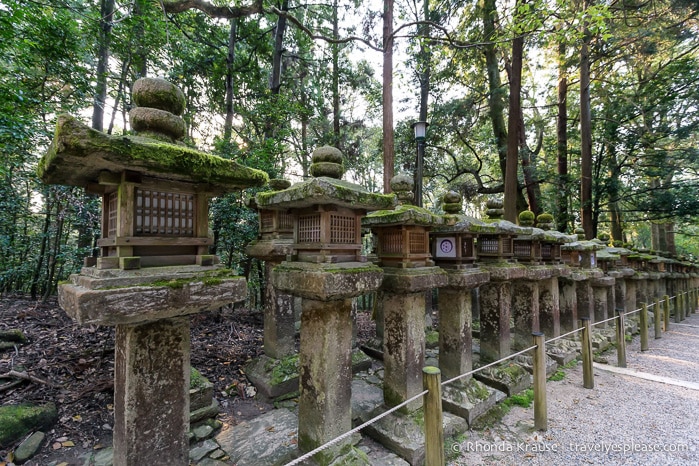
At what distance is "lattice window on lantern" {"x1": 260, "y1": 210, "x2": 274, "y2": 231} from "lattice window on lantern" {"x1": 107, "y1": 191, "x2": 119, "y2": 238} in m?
2.88

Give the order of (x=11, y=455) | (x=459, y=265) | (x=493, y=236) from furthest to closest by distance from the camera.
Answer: (x=493, y=236), (x=459, y=265), (x=11, y=455)

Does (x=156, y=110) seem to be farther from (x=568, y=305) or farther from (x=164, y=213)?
(x=568, y=305)

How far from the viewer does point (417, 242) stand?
4.04 metres

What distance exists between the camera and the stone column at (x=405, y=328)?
3.77 meters

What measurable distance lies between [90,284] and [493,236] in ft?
18.6

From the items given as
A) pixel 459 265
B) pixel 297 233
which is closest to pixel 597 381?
pixel 459 265

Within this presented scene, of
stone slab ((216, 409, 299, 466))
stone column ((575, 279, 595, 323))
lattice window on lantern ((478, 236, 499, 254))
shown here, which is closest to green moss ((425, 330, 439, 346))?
lattice window on lantern ((478, 236, 499, 254))

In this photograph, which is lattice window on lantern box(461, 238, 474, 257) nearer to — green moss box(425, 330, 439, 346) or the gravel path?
the gravel path

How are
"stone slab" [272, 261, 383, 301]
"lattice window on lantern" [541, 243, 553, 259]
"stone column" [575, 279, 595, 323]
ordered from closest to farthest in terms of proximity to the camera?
"stone slab" [272, 261, 383, 301] → "lattice window on lantern" [541, 243, 553, 259] → "stone column" [575, 279, 595, 323]

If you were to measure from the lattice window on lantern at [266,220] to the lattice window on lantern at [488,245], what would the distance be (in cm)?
403

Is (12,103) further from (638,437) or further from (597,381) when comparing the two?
(597,381)

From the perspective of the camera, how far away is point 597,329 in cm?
852

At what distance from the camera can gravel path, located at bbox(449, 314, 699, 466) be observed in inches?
142

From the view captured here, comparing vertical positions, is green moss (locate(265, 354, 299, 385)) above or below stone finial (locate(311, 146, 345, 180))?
below
